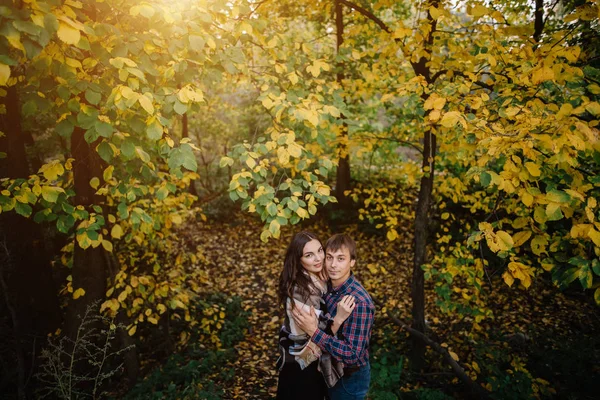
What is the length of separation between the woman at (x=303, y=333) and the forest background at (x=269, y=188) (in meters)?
0.37

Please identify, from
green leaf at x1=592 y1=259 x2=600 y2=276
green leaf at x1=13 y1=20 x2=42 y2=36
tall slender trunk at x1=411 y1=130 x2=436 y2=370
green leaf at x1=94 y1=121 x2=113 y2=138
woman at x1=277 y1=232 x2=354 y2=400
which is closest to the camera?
green leaf at x1=13 y1=20 x2=42 y2=36

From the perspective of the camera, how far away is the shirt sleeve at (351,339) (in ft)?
8.82

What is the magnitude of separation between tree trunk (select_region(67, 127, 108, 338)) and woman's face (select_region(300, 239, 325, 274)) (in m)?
2.69

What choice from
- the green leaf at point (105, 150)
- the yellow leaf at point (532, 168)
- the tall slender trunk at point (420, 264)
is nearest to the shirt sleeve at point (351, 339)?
the yellow leaf at point (532, 168)

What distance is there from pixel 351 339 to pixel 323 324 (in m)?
0.28

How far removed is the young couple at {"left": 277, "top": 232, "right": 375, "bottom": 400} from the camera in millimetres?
2738

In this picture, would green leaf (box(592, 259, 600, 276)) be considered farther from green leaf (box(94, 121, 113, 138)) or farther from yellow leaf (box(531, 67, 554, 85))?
green leaf (box(94, 121, 113, 138))

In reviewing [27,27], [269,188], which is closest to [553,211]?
[269,188]

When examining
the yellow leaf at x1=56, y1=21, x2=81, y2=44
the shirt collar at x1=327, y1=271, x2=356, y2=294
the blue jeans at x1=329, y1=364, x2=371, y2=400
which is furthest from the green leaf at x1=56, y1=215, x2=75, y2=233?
the blue jeans at x1=329, y1=364, x2=371, y2=400

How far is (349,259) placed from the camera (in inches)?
118

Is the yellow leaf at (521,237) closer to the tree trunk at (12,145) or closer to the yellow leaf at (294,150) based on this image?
the yellow leaf at (294,150)

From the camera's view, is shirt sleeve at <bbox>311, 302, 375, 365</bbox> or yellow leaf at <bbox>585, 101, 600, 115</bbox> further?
shirt sleeve at <bbox>311, 302, 375, 365</bbox>

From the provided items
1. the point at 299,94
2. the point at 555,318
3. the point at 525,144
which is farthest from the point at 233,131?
the point at 525,144

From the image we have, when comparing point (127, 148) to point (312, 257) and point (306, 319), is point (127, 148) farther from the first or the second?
point (306, 319)
